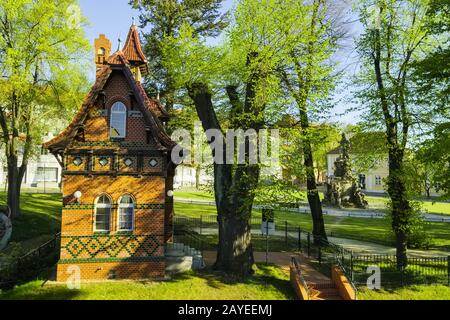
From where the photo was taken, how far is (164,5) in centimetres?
2138

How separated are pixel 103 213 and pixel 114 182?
1.36 m

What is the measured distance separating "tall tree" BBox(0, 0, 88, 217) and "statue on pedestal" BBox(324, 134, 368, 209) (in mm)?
30923

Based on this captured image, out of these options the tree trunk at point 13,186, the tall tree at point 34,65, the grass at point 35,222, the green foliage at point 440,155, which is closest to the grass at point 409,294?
the green foliage at point 440,155

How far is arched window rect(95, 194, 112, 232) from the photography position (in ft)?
42.0

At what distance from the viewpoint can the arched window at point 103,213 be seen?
1280cm

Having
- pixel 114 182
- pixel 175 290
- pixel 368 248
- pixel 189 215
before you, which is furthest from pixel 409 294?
pixel 189 215

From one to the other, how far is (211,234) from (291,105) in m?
11.5

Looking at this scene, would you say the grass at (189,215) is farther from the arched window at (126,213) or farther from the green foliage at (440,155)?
the green foliage at (440,155)

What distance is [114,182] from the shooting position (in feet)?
42.3

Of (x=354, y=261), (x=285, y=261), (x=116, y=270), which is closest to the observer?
(x=116, y=270)

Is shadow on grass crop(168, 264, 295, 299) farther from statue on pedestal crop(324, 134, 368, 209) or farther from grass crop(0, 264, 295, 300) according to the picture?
statue on pedestal crop(324, 134, 368, 209)

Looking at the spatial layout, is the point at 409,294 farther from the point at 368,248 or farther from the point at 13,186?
the point at 13,186

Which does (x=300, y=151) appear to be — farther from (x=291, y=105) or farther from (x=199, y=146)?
(x=199, y=146)
